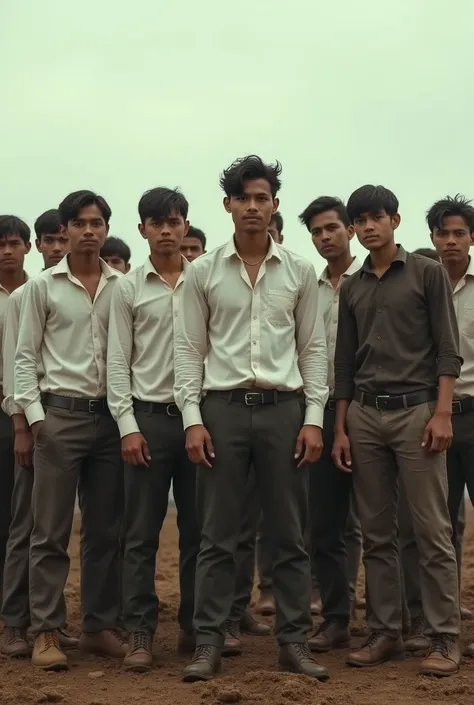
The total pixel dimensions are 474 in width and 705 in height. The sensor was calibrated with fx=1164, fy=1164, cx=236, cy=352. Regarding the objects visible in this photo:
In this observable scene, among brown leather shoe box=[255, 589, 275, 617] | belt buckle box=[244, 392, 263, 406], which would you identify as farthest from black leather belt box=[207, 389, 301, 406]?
brown leather shoe box=[255, 589, 275, 617]

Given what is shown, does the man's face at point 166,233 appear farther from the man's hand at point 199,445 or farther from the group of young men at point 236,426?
the man's hand at point 199,445

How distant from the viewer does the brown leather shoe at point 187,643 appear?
21.1ft

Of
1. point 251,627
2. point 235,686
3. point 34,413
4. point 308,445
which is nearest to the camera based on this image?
point 235,686

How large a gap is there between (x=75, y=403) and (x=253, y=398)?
1.10 m

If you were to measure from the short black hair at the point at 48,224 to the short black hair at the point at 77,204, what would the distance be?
867mm

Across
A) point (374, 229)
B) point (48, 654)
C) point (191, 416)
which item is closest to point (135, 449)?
point (191, 416)

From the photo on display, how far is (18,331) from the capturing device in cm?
671

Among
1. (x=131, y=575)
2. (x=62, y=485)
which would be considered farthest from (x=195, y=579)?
(x=62, y=485)

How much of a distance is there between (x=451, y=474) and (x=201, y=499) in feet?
4.84

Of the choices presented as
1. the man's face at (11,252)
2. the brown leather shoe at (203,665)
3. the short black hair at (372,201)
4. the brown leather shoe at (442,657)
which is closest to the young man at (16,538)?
the man's face at (11,252)

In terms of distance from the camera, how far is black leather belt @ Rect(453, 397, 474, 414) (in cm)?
639

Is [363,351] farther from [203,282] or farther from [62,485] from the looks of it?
[62,485]

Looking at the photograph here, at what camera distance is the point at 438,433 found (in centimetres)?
578

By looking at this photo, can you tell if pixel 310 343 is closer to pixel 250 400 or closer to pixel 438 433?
pixel 250 400
